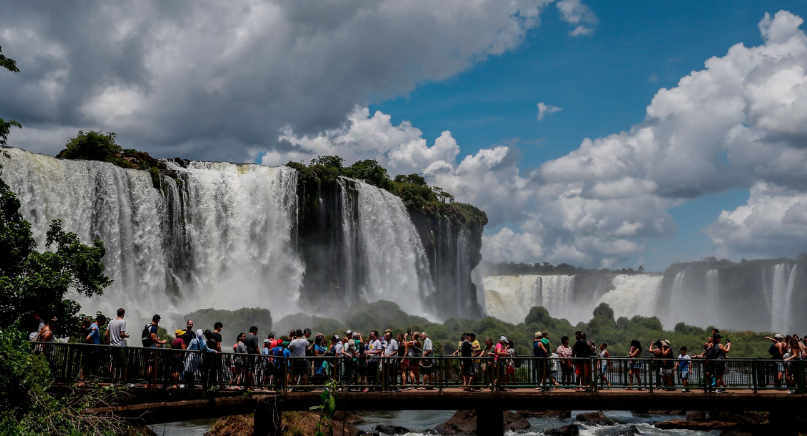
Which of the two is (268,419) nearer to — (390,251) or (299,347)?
(299,347)

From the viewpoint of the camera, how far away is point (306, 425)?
1892 cm

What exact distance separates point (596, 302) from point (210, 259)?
6099 centimetres

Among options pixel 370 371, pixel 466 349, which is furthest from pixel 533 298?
pixel 370 371

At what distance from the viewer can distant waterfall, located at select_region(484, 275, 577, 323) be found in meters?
89.6

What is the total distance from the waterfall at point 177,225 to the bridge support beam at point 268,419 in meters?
23.4

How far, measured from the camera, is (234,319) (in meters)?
40.6

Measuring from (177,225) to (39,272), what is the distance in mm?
23557

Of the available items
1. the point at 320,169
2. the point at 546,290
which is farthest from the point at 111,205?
the point at 546,290

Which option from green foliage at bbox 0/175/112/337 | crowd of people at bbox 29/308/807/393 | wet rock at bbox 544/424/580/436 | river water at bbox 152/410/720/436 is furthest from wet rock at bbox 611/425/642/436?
green foliage at bbox 0/175/112/337

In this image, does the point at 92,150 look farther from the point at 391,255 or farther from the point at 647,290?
the point at 647,290

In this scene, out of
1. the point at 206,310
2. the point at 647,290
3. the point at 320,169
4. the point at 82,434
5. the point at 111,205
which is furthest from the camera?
the point at 647,290

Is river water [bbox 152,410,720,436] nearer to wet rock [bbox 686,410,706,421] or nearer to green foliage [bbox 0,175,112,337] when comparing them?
wet rock [bbox 686,410,706,421]

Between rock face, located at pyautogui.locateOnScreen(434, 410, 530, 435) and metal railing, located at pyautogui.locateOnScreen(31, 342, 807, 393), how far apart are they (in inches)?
244

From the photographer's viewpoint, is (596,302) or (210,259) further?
(596,302)
